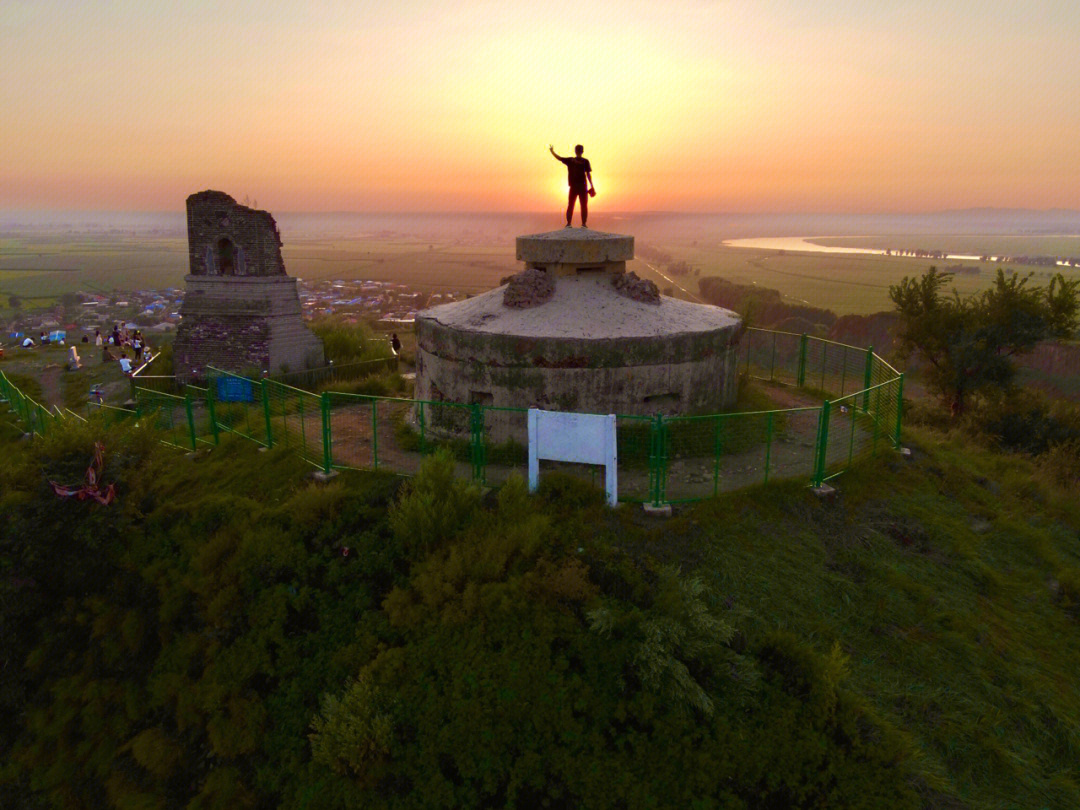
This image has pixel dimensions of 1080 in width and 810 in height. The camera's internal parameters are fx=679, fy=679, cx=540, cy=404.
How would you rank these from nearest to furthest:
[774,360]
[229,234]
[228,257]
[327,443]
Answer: [327,443] → [774,360] → [229,234] → [228,257]

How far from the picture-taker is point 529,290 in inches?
466

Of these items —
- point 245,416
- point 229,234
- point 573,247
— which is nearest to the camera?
point 573,247

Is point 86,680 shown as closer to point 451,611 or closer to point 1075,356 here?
point 451,611

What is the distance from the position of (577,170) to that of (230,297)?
39.9 ft

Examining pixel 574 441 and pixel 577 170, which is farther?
pixel 577 170

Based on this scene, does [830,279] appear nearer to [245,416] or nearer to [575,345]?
[575,345]

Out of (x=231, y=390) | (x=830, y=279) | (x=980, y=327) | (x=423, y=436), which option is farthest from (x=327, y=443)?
(x=830, y=279)

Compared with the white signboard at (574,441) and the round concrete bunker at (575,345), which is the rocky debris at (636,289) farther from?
the white signboard at (574,441)

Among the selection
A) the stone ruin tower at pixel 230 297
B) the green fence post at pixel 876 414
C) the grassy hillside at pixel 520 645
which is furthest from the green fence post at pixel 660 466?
the stone ruin tower at pixel 230 297

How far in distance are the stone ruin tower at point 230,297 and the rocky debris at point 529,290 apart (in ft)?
33.6

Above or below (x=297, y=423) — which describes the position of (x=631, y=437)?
above

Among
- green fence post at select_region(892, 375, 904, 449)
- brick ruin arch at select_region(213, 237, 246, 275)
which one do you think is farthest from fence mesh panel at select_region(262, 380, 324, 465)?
green fence post at select_region(892, 375, 904, 449)

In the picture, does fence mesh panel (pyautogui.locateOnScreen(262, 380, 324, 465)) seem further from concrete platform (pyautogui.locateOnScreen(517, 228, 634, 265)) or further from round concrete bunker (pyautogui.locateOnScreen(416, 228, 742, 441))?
concrete platform (pyautogui.locateOnScreen(517, 228, 634, 265))

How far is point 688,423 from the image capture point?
10.6 meters
